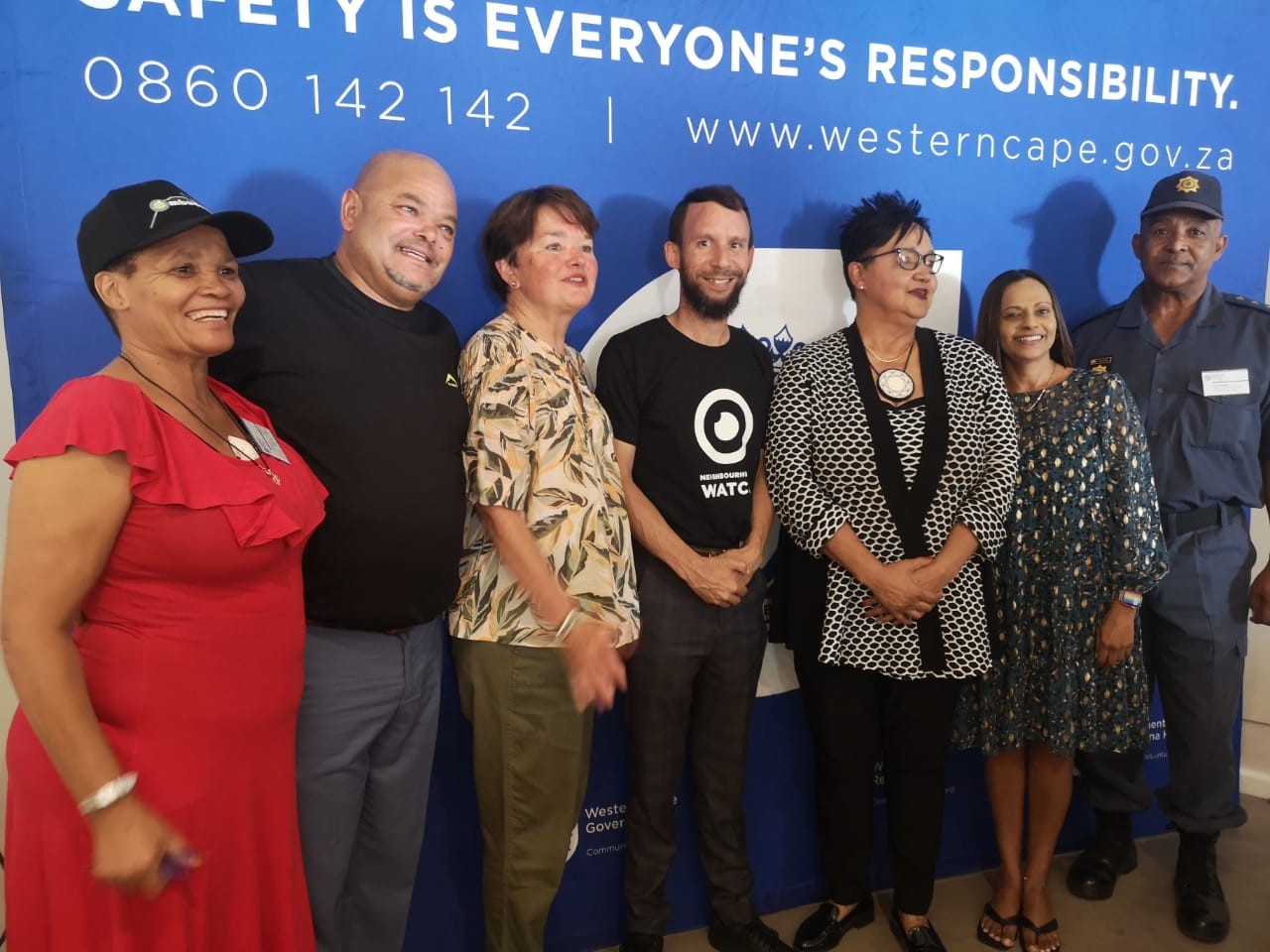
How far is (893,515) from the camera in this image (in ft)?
6.95

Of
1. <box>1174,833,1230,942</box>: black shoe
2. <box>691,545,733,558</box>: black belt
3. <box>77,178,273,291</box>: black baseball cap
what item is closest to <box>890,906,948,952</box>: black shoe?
<box>1174,833,1230,942</box>: black shoe

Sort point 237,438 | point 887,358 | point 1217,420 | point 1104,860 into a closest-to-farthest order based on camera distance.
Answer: point 237,438 < point 887,358 < point 1217,420 < point 1104,860

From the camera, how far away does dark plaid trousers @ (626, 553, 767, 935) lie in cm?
214

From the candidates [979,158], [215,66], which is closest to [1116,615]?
[979,158]

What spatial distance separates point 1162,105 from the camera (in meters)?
2.75

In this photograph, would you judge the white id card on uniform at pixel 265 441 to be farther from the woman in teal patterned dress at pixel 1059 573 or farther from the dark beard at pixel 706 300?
the woman in teal patterned dress at pixel 1059 573

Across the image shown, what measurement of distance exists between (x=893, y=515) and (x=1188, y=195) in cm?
137

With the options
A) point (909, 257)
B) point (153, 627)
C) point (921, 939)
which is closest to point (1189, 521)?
point (909, 257)

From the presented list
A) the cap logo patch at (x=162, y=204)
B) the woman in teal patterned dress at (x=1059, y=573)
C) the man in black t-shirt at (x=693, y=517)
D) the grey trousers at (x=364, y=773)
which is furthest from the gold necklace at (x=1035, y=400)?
the cap logo patch at (x=162, y=204)

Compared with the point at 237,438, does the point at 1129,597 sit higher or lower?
lower

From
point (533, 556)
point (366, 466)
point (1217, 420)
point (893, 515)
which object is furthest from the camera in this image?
point (1217, 420)

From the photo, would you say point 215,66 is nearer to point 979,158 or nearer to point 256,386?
point 256,386

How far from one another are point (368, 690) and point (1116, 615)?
182 centimetres

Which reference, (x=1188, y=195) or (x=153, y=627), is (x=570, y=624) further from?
(x=1188, y=195)
